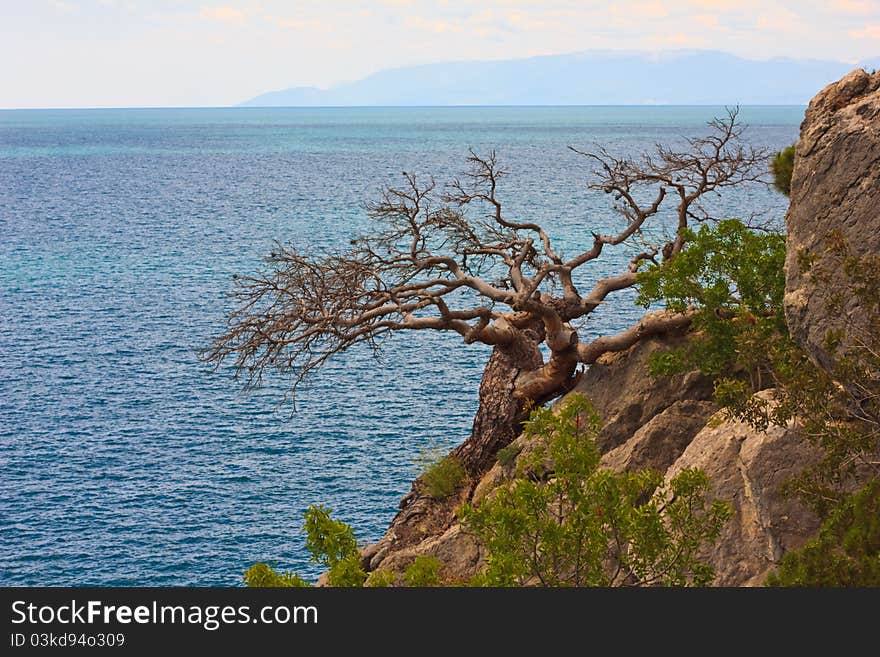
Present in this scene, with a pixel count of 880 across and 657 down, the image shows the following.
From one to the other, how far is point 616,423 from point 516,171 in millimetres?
145783

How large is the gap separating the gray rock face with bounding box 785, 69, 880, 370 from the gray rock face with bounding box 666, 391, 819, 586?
346 centimetres

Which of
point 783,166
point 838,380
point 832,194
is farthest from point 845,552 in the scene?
point 783,166

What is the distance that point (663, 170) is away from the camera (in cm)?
4128

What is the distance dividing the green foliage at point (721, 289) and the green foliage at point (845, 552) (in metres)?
12.0

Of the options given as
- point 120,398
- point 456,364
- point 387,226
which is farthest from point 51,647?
point 387,226

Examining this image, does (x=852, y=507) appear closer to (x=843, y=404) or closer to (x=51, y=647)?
(x=843, y=404)

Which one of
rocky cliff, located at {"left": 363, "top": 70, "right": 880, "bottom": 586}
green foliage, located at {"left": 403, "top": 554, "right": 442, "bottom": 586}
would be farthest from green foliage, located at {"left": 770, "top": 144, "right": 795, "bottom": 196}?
green foliage, located at {"left": 403, "top": 554, "right": 442, "bottom": 586}

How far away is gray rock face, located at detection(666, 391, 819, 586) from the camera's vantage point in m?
22.7

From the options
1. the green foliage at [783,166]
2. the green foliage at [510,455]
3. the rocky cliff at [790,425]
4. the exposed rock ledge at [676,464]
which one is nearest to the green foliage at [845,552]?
the rocky cliff at [790,425]

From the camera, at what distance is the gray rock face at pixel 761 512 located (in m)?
22.7

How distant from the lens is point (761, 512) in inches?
914

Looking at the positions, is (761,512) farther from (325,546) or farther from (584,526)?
(325,546)

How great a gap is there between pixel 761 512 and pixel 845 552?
16.1ft

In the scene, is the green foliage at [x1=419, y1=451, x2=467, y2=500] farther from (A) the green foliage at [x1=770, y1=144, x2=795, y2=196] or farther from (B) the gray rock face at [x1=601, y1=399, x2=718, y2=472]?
(A) the green foliage at [x1=770, y1=144, x2=795, y2=196]
